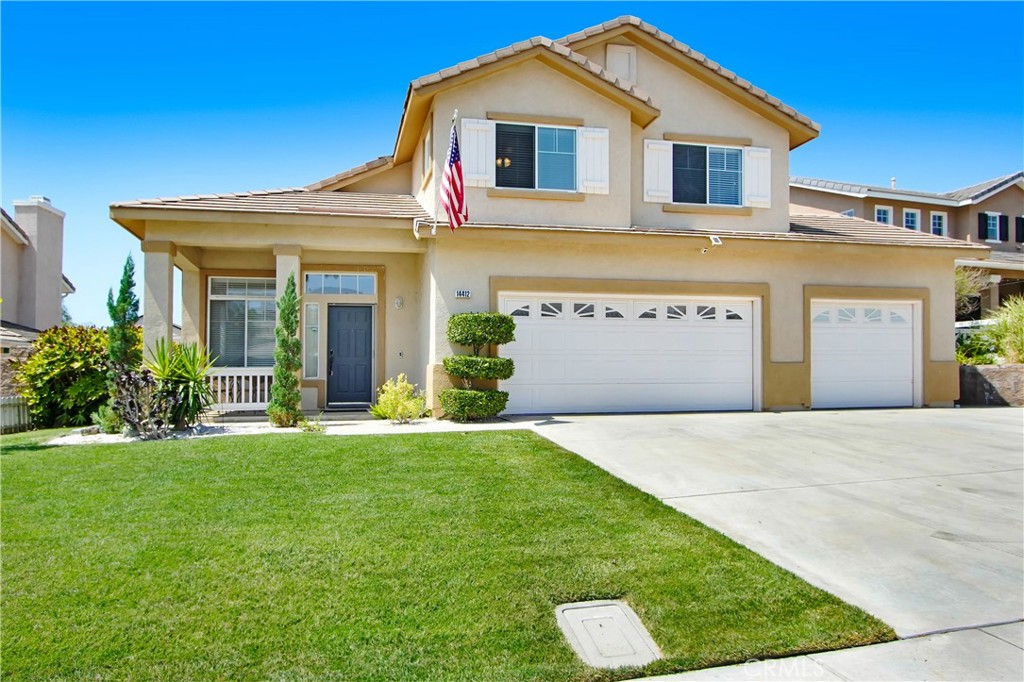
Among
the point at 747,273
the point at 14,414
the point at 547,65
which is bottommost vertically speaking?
the point at 14,414

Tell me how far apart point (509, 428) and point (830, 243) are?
8.34m

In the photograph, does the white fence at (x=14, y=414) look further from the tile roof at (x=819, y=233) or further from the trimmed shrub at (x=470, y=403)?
the tile roof at (x=819, y=233)

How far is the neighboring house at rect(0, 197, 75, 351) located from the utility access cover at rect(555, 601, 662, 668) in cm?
2371

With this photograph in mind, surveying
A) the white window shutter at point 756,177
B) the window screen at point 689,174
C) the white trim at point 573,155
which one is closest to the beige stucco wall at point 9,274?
the white trim at point 573,155

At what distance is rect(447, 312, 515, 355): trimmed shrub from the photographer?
11.5 meters

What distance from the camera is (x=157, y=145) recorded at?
51.4ft

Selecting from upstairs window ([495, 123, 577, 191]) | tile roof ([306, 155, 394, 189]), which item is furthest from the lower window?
upstairs window ([495, 123, 577, 191])

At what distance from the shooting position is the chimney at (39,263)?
23.0 meters

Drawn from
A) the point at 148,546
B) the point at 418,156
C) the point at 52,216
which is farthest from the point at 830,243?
the point at 52,216

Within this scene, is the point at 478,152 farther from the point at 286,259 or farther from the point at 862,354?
the point at 862,354

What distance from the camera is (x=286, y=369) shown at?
1098cm

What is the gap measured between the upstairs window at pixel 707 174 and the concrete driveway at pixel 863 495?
5.11m

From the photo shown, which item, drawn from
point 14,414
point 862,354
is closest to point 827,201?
point 862,354

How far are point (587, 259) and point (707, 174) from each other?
369cm
